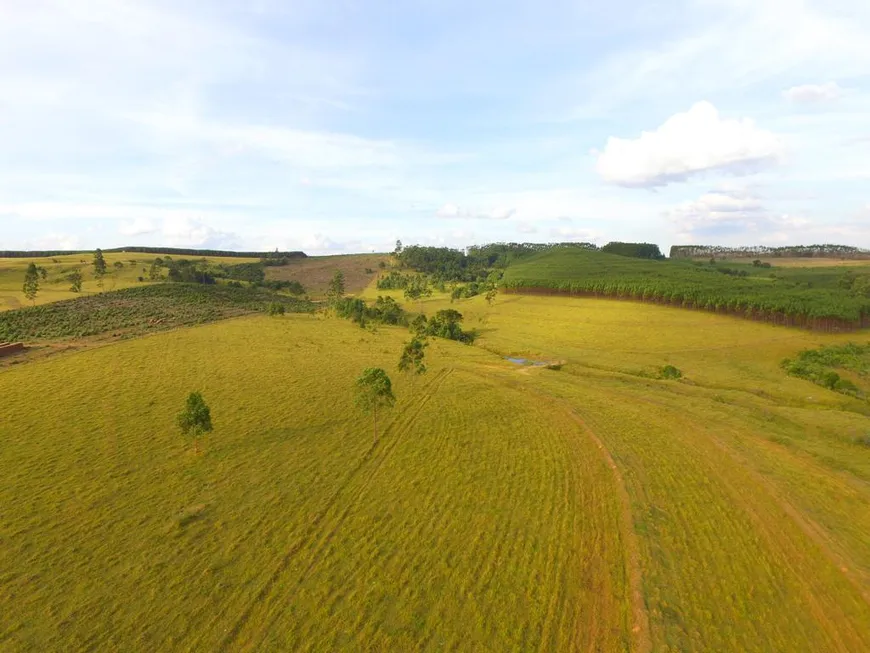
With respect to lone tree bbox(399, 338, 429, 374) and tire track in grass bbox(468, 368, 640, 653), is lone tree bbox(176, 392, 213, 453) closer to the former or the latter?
lone tree bbox(399, 338, 429, 374)

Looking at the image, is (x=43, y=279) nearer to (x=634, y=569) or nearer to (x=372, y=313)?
(x=372, y=313)

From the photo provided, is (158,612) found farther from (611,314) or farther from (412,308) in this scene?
(412,308)

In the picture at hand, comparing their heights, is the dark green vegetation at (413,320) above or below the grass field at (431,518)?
above

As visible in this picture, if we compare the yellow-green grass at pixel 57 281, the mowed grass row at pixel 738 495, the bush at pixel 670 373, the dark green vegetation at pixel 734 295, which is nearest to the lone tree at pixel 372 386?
the mowed grass row at pixel 738 495

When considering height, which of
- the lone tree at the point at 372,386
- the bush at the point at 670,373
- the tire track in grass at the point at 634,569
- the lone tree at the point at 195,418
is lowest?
the tire track in grass at the point at 634,569

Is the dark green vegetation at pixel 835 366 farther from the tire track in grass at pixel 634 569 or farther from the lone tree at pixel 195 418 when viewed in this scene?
the lone tree at pixel 195 418

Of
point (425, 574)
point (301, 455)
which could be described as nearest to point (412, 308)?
point (301, 455)
